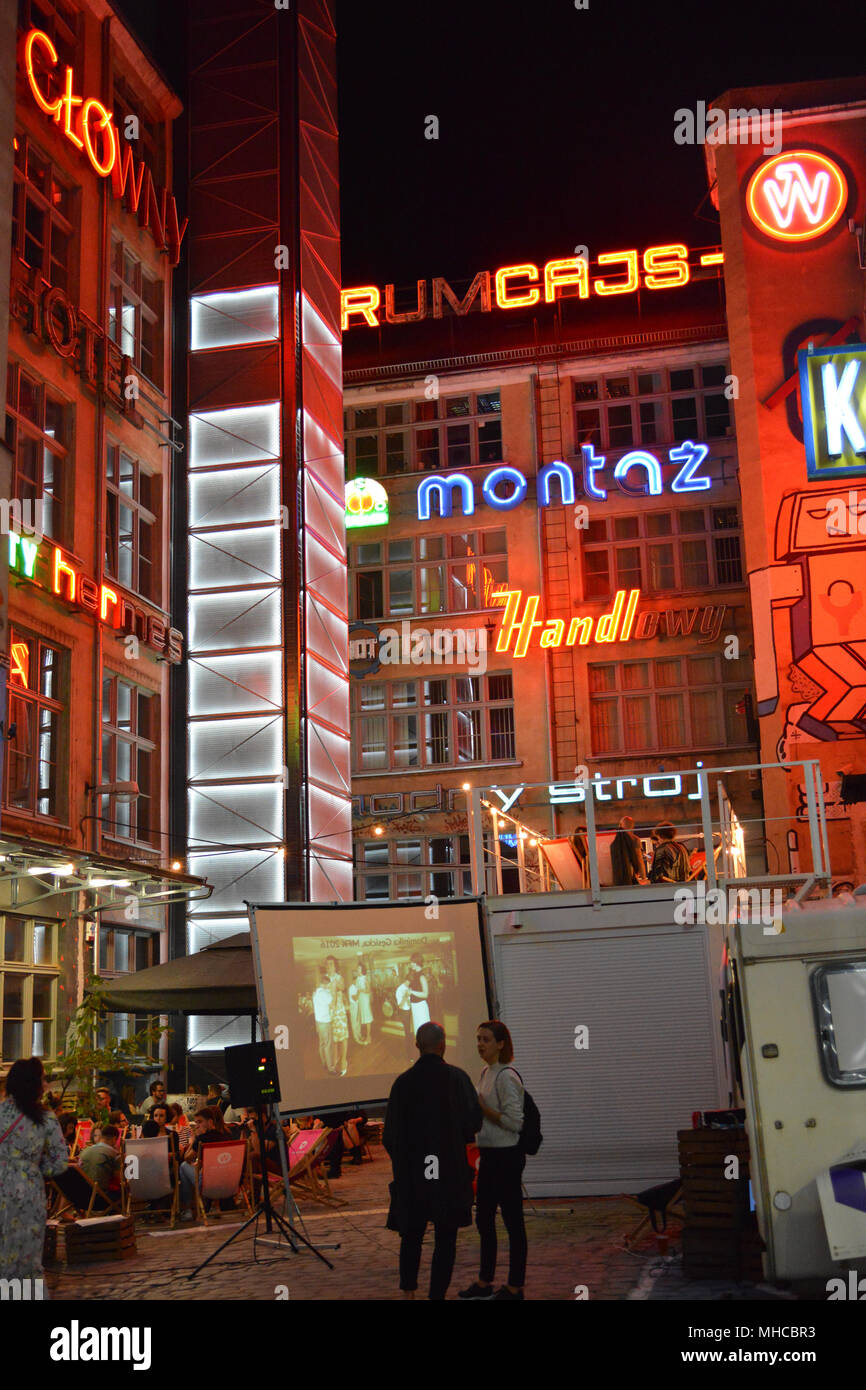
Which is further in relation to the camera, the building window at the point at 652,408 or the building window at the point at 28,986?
the building window at the point at 652,408

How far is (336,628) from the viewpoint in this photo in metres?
33.0

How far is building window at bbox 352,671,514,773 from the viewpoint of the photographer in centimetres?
3903

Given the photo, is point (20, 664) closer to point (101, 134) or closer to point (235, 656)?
point (235, 656)

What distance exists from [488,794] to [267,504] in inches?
384

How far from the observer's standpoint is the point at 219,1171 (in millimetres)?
15508

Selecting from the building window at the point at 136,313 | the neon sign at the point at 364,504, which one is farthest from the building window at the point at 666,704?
the building window at the point at 136,313

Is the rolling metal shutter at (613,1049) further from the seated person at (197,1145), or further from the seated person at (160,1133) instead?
the seated person at (160,1133)

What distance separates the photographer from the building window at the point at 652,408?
130 feet

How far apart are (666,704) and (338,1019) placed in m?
25.2

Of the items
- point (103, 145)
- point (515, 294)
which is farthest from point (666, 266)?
point (103, 145)

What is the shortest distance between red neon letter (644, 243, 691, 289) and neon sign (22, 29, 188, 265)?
14652 millimetres
